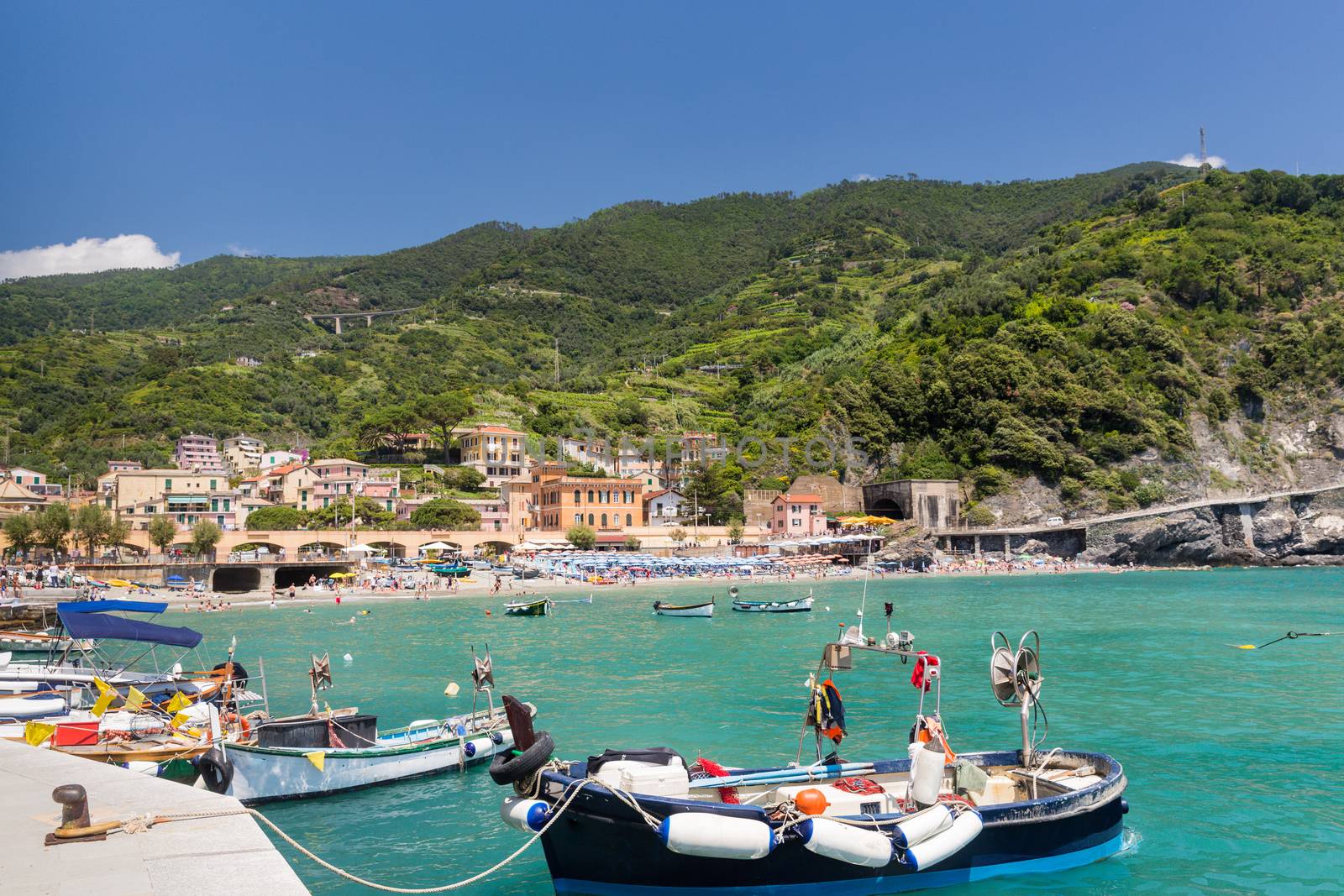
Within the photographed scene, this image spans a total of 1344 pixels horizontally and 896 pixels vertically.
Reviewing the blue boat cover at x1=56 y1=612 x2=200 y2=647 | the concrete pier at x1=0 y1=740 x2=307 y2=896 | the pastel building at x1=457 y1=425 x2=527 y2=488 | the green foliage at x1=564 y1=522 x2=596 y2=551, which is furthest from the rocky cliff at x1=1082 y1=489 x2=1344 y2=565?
the concrete pier at x1=0 y1=740 x2=307 y2=896

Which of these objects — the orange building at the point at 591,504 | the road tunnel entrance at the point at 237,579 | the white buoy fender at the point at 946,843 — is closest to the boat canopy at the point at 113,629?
the white buoy fender at the point at 946,843

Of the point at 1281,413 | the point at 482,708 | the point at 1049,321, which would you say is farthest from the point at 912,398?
the point at 482,708

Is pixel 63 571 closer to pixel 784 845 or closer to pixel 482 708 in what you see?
pixel 482 708

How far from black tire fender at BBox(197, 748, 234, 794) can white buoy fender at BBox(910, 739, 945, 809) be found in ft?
33.1

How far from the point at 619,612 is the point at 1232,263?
8728cm

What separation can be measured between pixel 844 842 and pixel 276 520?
72.3 metres

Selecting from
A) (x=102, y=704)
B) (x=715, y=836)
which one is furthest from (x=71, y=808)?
(x=102, y=704)

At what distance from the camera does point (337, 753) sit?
52.5 ft

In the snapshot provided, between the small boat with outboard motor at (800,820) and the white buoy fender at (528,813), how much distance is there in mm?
16

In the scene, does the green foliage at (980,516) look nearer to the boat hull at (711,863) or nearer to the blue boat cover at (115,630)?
the blue boat cover at (115,630)

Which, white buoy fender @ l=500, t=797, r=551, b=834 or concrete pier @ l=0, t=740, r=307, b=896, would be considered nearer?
concrete pier @ l=0, t=740, r=307, b=896

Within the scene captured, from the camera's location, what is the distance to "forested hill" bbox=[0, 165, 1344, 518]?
3541 inches

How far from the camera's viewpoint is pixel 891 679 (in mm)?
27453

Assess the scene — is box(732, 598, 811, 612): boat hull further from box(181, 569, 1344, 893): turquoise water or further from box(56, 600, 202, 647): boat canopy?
box(56, 600, 202, 647): boat canopy
